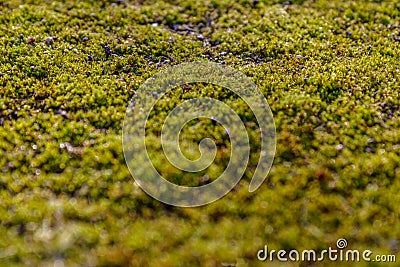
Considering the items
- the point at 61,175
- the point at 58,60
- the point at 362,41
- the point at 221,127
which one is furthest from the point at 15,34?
the point at 362,41

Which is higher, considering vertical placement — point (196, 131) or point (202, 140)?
point (196, 131)

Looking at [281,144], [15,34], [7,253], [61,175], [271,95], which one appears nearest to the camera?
[7,253]

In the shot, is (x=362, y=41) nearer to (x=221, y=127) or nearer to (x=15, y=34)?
(x=221, y=127)

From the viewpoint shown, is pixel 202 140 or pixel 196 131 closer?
pixel 202 140

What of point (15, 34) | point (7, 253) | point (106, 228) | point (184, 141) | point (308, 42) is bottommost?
point (7, 253)

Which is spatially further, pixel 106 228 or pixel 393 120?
pixel 393 120

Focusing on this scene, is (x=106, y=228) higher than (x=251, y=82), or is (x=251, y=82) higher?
(x=251, y=82)

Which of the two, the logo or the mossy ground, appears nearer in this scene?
the mossy ground

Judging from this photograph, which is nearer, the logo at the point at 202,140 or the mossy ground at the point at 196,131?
the mossy ground at the point at 196,131
